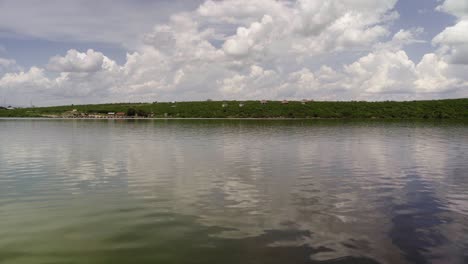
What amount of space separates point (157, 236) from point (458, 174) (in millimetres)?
28445

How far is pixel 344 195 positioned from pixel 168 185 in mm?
12350

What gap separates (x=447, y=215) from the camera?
20156mm

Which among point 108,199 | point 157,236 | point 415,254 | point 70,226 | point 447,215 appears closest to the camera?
point 415,254

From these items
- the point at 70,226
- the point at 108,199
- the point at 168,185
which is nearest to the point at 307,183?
the point at 168,185

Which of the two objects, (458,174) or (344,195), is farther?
(458,174)

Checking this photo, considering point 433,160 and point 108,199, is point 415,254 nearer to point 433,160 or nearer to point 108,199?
point 108,199

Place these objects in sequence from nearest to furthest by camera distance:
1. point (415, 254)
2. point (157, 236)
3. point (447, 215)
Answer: point (415, 254)
point (157, 236)
point (447, 215)

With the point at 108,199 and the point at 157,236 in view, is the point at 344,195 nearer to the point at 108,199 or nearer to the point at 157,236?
the point at 157,236

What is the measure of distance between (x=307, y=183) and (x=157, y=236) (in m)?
15.4

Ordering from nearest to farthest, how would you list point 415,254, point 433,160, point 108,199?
point 415,254 → point 108,199 → point 433,160

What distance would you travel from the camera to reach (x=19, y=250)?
15.2 meters

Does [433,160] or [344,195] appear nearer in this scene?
[344,195]

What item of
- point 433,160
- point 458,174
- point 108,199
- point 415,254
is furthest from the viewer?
point 433,160

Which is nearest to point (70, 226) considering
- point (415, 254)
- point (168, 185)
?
point (168, 185)
